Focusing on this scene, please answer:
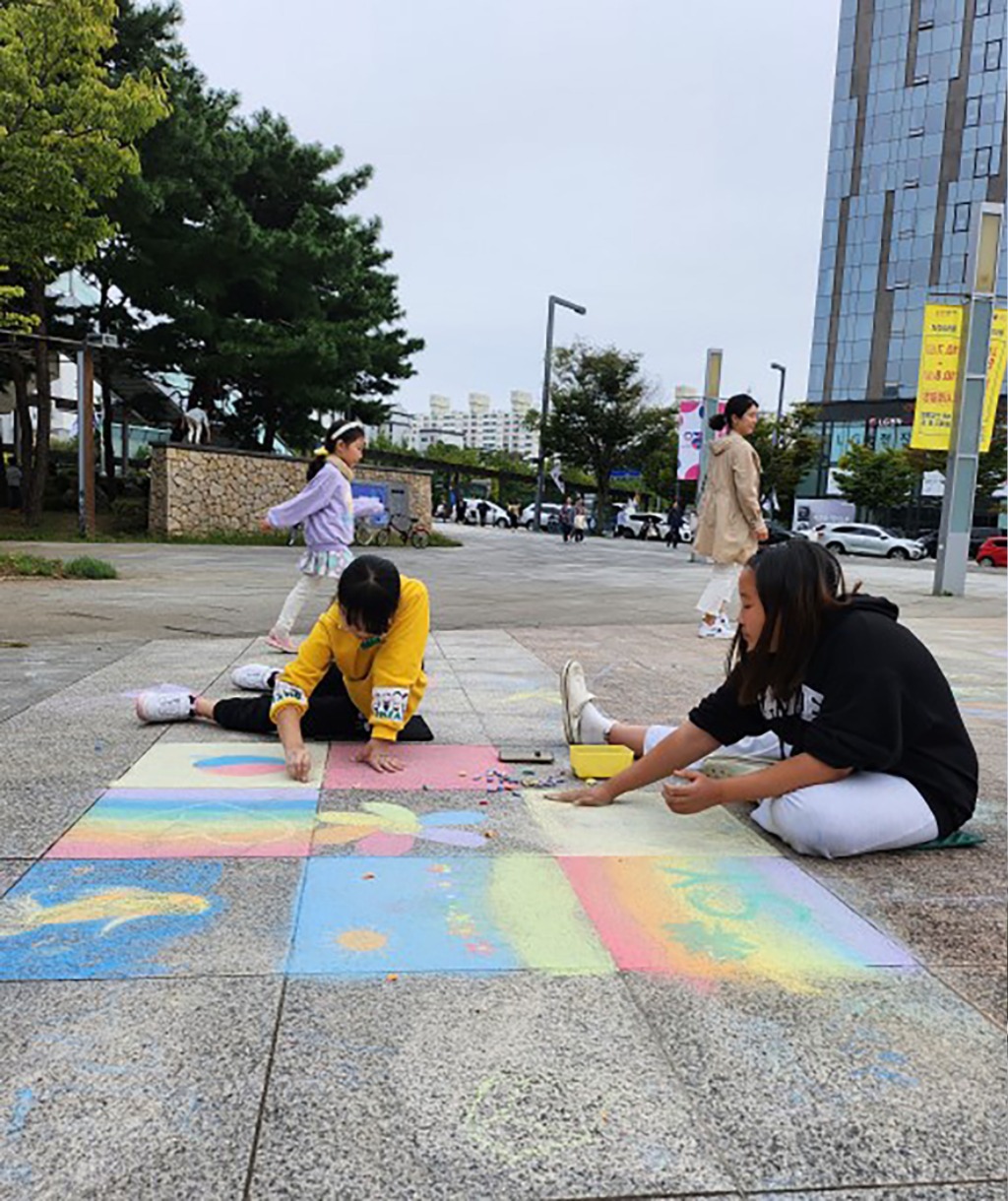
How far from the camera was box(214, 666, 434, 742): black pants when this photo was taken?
3.83 m

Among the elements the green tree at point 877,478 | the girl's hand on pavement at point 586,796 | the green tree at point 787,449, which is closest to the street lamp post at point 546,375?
the green tree at point 787,449

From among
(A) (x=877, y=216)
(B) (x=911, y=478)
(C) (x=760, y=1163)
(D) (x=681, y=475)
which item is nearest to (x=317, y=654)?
(C) (x=760, y=1163)

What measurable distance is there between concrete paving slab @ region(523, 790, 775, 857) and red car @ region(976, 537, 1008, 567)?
31.5 m

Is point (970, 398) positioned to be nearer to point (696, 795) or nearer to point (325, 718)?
point (325, 718)

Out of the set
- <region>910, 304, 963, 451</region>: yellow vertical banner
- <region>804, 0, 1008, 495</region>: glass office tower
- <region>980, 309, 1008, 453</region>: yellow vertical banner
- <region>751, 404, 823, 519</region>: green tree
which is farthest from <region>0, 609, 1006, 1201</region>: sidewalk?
<region>804, 0, 1008, 495</region>: glass office tower

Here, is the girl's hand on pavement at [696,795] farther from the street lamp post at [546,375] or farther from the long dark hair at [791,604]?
the street lamp post at [546,375]

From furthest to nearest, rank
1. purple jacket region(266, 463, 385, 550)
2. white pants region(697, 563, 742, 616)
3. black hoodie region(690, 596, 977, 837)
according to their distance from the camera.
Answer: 1. white pants region(697, 563, 742, 616)
2. purple jacket region(266, 463, 385, 550)
3. black hoodie region(690, 596, 977, 837)

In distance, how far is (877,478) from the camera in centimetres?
4688

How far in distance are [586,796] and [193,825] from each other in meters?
1.23

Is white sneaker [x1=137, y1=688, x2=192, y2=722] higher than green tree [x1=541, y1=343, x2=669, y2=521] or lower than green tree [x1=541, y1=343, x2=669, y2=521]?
lower

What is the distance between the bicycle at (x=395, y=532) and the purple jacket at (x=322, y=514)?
15484 millimetres

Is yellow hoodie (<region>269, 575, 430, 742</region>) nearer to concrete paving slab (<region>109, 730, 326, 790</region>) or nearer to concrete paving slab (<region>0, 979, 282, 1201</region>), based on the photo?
concrete paving slab (<region>109, 730, 326, 790</region>)

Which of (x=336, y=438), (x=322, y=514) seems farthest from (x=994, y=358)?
(x=322, y=514)

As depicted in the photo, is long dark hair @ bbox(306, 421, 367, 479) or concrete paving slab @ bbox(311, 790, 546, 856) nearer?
concrete paving slab @ bbox(311, 790, 546, 856)
